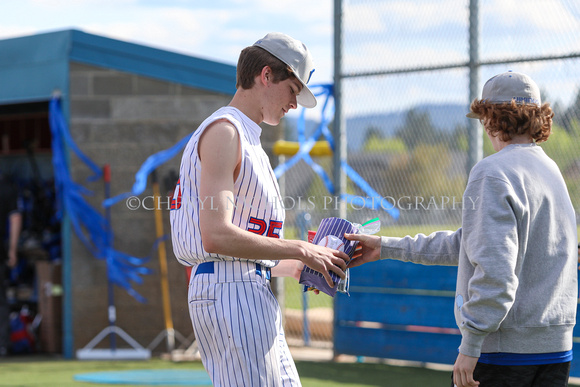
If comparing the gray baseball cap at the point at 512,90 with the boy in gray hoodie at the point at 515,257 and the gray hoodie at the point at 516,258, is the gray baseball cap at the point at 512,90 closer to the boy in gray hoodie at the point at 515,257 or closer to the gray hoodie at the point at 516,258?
the boy in gray hoodie at the point at 515,257

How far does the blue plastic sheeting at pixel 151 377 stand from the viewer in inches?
258

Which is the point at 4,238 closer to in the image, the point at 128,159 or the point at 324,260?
the point at 128,159

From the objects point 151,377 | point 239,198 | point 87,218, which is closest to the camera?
point 239,198

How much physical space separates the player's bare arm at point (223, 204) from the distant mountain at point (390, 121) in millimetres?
4613

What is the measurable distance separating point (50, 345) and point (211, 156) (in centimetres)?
681

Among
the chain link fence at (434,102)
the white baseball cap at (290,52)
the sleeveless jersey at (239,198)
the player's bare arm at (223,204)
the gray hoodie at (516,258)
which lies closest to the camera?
the gray hoodie at (516,258)

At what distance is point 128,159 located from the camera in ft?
27.1

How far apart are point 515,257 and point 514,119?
19.6 inches

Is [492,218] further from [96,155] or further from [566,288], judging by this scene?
[96,155]

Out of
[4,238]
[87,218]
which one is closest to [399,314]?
[87,218]

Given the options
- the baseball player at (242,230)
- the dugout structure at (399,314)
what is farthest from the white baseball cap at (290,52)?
the dugout structure at (399,314)

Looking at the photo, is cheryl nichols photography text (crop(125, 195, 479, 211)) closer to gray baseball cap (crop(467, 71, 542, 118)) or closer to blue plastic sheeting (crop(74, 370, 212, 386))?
blue plastic sheeting (crop(74, 370, 212, 386))

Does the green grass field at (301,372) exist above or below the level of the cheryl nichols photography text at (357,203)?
below

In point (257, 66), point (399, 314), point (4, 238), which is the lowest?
point (399, 314)
